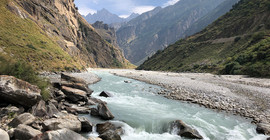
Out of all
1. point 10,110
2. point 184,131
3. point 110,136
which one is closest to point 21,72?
point 10,110

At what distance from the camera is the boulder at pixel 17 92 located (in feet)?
32.0

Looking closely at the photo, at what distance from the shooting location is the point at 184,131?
11977mm

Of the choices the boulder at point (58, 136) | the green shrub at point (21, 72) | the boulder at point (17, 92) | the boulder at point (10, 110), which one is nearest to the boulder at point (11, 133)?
the boulder at point (58, 136)

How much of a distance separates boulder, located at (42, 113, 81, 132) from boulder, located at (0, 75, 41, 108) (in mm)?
2321

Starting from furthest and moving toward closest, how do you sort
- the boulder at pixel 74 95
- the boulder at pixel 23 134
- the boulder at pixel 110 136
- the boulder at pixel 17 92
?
the boulder at pixel 74 95 → the boulder at pixel 110 136 → the boulder at pixel 17 92 → the boulder at pixel 23 134

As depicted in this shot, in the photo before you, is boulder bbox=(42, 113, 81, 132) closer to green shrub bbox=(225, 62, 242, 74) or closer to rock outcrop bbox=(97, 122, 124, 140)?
rock outcrop bbox=(97, 122, 124, 140)

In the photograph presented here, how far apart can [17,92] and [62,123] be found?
12.4 ft

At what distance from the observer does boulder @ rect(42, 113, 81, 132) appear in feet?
31.1

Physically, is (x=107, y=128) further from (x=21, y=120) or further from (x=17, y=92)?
(x=17, y=92)

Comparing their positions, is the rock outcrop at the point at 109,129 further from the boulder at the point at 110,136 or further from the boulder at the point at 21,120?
the boulder at the point at 21,120

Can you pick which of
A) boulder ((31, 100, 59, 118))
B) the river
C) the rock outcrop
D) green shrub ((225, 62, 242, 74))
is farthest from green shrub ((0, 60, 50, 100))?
green shrub ((225, 62, 242, 74))

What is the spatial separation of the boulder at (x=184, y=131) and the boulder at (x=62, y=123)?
25.7 feet

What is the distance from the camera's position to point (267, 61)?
42.9 metres

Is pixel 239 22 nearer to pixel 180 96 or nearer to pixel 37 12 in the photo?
pixel 180 96
